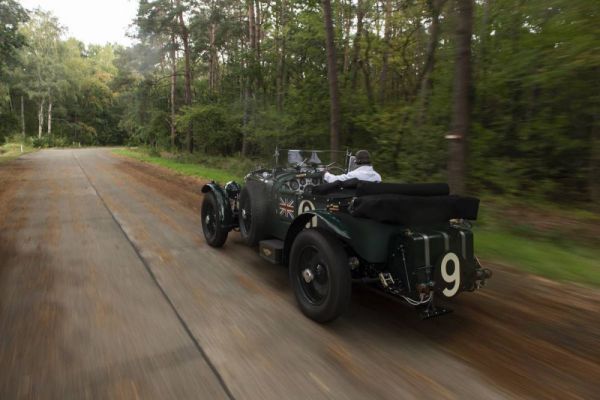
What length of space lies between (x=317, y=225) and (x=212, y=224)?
259 cm

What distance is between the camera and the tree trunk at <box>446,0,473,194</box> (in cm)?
558

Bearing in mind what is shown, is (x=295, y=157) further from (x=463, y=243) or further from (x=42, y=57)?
(x=42, y=57)

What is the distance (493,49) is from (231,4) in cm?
1934

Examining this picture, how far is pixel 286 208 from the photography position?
4.40 m

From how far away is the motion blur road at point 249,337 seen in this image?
2.42 m

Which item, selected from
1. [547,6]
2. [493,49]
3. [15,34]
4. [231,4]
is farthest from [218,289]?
[231,4]

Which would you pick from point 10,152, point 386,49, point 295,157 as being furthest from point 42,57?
point 295,157

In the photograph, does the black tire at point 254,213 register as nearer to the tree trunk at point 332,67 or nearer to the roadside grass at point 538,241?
the roadside grass at point 538,241

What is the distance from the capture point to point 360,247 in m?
3.19

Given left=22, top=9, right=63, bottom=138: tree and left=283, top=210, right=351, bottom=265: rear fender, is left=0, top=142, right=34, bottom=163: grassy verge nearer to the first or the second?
left=22, top=9, right=63, bottom=138: tree

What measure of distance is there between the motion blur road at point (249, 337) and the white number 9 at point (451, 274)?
1.16 ft

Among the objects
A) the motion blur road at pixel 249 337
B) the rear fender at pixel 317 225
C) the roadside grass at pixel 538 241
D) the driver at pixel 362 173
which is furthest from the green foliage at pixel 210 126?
the rear fender at pixel 317 225

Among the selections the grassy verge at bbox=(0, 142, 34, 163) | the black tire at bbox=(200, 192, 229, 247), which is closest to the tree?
the grassy verge at bbox=(0, 142, 34, 163)

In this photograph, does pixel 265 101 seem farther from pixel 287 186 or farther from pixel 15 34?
pixel 287 186
